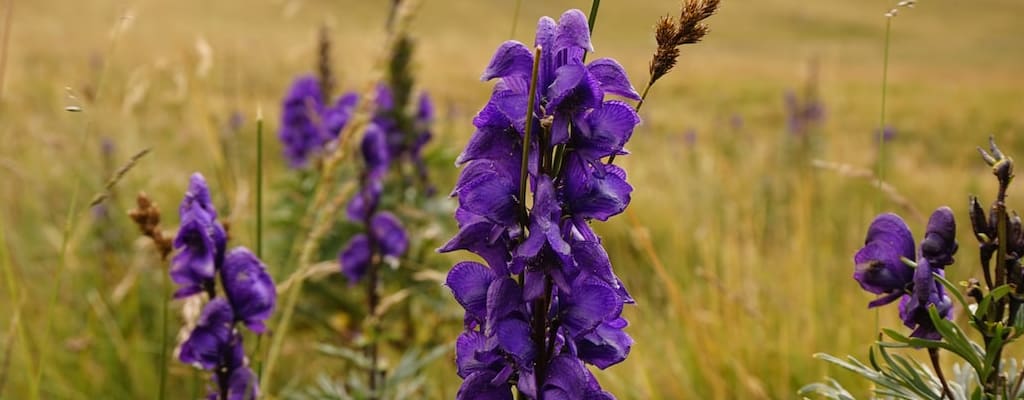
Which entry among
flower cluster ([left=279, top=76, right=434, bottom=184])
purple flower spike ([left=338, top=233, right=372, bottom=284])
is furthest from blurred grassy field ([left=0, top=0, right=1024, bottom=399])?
purple flower spike ([left=338, top=233, right=372, bottom=284])

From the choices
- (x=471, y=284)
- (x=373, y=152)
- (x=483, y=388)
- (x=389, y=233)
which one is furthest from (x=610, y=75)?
(x=373, y=152)

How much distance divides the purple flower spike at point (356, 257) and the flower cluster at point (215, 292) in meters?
1.08

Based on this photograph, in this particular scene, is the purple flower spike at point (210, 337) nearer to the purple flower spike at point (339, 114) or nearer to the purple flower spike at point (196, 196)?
the purple flower spike at point (196, 196)

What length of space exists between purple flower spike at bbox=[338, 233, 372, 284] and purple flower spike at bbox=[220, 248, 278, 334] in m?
1.09

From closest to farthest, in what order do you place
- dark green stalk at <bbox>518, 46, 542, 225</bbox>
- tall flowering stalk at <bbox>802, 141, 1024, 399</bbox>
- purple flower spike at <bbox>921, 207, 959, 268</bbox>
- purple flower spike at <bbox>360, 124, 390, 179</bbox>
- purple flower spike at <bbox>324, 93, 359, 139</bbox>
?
dark green stalk at <bbox>518, 46, 542, 225</bbox>, tall flowering stalk at <bbox>802, 141, 1024, 399</bbox>, purple flower spike at <bbox>921, 207, 959, 268</bbox>, purple flower spike at <bbox>360, 124, 390, 179</bbox>, purple flower spike at <bbox>324, 93, 359, 139</bbox>

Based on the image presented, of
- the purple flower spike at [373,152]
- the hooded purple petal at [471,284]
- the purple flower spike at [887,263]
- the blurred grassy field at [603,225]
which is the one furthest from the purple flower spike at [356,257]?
the purple flower spike at [887,263]

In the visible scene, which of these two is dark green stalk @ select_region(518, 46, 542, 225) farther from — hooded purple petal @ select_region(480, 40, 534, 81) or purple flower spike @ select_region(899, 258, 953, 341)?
purple flower spike @ select_region(899, 258, 953, 341)

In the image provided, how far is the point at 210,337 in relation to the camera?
4.59 feet

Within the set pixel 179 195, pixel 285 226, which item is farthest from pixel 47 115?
pixel 285 226

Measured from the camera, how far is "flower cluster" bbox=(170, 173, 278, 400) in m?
1.40

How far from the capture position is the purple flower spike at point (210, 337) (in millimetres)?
1384

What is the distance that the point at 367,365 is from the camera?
7.21 ft

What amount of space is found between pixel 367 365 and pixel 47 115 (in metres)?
8.04

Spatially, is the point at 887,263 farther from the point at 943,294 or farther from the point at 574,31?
the point at 574,31
